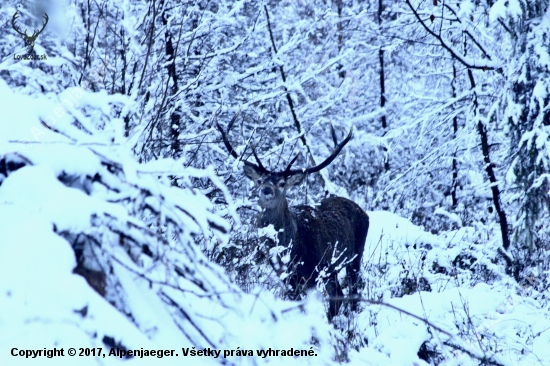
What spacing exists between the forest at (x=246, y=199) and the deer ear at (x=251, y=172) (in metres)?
0.17

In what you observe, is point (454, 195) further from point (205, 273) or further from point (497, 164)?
point (205, 273)

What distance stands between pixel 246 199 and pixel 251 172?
675 mm

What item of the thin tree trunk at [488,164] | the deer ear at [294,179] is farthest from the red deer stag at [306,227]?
the thin tree trunk at [488,164]

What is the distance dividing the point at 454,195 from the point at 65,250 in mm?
10262

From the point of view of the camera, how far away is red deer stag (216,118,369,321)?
7.27m

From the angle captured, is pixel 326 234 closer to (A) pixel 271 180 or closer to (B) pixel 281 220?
(B) pixel 281 220

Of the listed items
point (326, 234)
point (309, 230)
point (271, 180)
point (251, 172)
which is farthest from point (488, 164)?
point (251, 172)

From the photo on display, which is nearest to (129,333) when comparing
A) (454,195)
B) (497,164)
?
(497,164)

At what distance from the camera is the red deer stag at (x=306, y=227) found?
23.9ft

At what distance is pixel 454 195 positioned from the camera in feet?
39.5

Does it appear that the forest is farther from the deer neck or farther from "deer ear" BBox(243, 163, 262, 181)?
"deer ear" BBox(243, 163, 262, 181)

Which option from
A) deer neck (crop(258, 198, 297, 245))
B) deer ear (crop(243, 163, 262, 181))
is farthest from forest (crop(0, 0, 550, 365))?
deer ear (crop(243, 163, 262, 181))

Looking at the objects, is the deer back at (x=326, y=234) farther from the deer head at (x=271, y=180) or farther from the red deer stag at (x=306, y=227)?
the deer head at (x=271, y=180)

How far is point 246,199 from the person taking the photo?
8.41m
